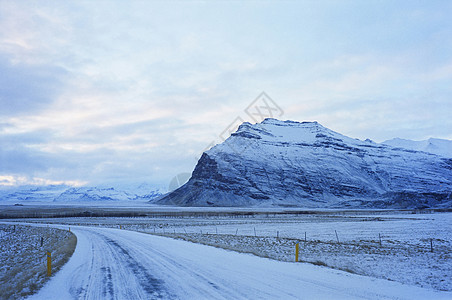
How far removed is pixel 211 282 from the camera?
1327 cm

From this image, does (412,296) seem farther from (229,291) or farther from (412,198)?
(412,198)

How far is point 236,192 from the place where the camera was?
197 metres

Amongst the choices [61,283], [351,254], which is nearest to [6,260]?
[61,283]

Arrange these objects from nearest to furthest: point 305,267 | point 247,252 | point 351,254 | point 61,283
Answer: point 61,283, point 305,267, point 247,252, point 351,254

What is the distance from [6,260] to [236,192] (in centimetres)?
17528

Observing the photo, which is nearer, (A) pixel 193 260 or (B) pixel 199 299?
(B) pixel 199 299

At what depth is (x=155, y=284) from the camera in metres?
13.1

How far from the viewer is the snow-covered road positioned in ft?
38.3

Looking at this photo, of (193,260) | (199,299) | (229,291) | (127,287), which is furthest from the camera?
(193,260)

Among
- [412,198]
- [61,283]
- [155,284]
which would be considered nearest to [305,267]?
[155,284]

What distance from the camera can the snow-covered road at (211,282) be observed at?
11672 mm

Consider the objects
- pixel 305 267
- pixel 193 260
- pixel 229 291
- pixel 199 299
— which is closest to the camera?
pixel 199 299

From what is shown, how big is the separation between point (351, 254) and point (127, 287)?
17.4 metres

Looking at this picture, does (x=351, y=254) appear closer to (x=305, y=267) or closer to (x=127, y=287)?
(x=305, y=267)
